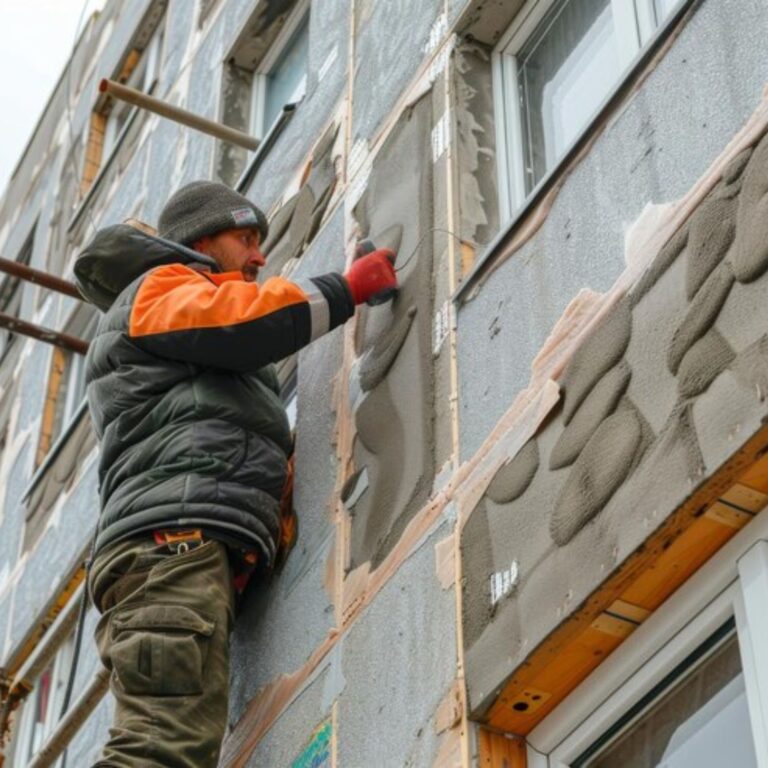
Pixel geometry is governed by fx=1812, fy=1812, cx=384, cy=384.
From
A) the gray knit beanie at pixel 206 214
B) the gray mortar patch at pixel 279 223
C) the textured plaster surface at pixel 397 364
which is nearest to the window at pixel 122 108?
the gray mortar patch at pixel 279 223

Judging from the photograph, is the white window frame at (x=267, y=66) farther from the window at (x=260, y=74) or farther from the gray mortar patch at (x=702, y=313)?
the gray mortar patch at (x=702, y=313)

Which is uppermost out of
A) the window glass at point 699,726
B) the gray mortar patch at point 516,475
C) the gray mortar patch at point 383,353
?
the gray mortar patch at point 383,353

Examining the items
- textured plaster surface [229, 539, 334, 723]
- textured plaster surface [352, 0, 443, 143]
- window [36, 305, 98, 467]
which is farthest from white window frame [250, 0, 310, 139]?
textured plaster surface [229, 539, 334, 723]

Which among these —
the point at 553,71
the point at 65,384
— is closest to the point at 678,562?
the point at 553,71

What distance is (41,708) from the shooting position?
10.2 metres

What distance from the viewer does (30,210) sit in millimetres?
17234

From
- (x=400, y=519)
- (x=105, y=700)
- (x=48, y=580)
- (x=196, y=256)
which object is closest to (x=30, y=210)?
(x=48, y=580)

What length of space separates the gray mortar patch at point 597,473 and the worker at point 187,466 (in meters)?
1.61

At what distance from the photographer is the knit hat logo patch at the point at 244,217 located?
22.3ft

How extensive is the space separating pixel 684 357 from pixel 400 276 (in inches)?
83.2

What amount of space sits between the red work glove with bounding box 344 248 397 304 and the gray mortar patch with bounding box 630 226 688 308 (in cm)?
167

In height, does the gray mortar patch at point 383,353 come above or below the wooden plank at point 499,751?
above

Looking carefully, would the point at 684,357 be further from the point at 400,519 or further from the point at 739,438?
the point at 400,519

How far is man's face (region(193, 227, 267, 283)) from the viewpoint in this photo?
6.79 metres
